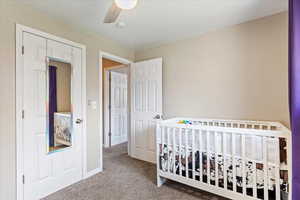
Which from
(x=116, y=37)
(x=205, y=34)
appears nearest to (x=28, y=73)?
(x=116, y=37)

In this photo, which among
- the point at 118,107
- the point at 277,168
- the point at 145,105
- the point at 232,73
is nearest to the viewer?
the point at 277,168

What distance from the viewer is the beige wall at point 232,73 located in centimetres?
199

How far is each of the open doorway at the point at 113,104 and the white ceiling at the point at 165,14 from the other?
155 centimetres

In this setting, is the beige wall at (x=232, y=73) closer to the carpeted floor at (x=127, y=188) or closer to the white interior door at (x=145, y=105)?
the white interior door at (x=145, y=105)

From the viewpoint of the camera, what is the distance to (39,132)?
1.91 meters

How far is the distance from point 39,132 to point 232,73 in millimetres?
2752

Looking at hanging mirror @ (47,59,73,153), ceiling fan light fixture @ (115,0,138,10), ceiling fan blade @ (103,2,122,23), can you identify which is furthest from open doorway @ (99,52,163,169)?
ceiling fan light fixture @ (115,0,138,10)

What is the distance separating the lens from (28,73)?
71.4 inches

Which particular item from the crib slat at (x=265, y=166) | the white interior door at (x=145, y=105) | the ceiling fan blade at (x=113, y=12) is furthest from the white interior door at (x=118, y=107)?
the crib slat at (x=265, y=166)

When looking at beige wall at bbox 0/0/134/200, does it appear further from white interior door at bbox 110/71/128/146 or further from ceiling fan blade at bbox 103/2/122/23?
white interior door at bbox 110/71/128/146

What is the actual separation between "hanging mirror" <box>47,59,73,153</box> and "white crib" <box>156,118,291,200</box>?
1.33 metres

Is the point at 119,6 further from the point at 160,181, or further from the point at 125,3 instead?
the point at 160,181

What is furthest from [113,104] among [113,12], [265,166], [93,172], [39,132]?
[265,166]

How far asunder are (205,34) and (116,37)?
1517 millimetres
